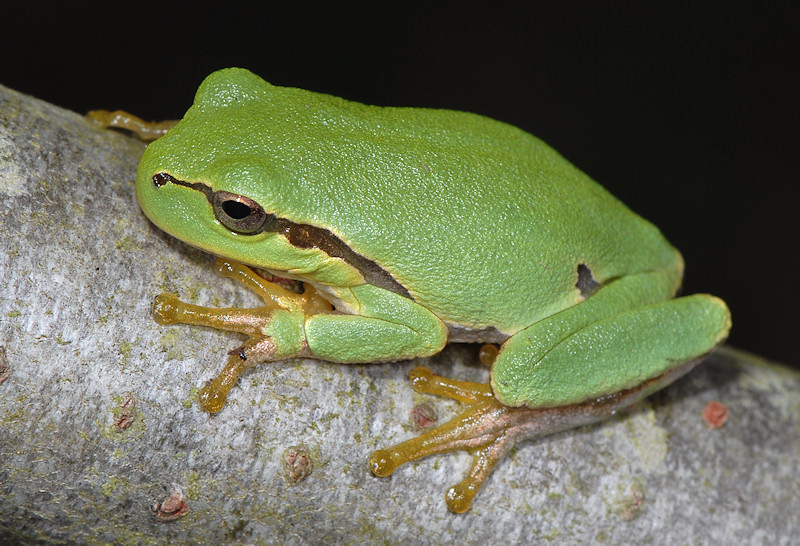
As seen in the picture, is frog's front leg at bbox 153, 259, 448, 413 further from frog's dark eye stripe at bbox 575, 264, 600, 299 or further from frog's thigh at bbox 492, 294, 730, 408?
frog's dark eye stripe at bbox 575, 264, 600, 299

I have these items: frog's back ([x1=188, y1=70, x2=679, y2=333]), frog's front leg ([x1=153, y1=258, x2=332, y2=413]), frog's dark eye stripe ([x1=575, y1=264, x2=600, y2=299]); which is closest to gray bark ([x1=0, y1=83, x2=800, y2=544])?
frog's front leg ([x1=153, y1=258, x2=332, y2=413])

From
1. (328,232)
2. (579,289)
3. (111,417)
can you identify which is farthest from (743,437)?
(111,417)

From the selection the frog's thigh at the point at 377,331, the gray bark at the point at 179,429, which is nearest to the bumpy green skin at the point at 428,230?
the frog's thigh at the point at 377,331

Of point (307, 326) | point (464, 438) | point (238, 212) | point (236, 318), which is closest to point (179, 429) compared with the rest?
point (236, 318)

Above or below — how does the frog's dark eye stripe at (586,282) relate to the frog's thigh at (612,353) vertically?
above

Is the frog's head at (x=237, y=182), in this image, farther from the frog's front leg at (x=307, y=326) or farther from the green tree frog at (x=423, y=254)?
the frog's front leg at (x=307, y=326)

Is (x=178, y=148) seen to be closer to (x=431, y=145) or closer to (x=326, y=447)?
(x=431, y=145)

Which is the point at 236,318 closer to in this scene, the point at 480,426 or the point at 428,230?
the point at 428,230
